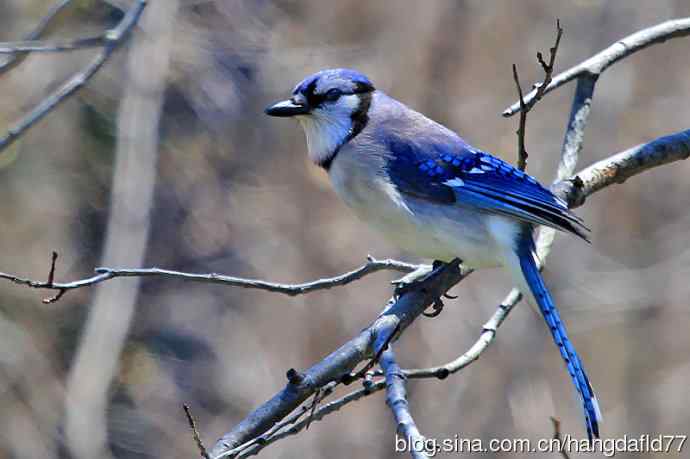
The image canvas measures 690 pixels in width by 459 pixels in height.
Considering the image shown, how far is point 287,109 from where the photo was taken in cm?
362

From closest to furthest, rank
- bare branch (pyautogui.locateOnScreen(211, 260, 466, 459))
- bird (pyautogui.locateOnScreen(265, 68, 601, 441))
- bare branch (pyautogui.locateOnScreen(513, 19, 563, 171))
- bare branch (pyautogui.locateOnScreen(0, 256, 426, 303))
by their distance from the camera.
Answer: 1. bare branch (pyautogui.locateOnScreen(211, 260, 466, 459))
2. bare branch (pyautogui.locateOnScreen(0, 256, 426, 303))
3. bare branch (pyautogui.locateOnScreen(513, 19, 563, 171))
4. bird (pyautogui.locateOnScreen(265, 68, 601, 441))

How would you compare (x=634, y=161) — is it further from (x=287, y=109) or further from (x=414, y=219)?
(x=287, y=109)

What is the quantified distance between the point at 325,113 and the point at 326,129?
0.07 meters

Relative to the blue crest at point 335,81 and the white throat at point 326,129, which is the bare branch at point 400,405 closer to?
the white throat at point 326,129

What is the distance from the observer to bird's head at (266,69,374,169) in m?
3.66

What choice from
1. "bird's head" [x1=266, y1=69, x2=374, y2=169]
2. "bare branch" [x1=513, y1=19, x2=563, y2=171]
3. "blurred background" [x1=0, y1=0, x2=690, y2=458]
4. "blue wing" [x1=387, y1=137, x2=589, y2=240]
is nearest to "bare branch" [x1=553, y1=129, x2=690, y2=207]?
"blue wing" [x1=387, y1=137, x2=589, y2=240]

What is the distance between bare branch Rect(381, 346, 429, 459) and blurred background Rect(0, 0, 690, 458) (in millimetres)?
3809

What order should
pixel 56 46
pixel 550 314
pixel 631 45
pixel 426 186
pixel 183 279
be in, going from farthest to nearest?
1. pixel 631 45
2. pixel 426 186
3. pixel 56 46
4. pixel 550 314
5. pixel 183 279

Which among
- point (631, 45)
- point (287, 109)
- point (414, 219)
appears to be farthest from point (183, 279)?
point (631, 45)

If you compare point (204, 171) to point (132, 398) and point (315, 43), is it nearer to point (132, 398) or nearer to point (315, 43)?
point (315, 43)

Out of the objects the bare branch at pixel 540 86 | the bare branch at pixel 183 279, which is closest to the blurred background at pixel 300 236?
the bare branch at pixel 183 279

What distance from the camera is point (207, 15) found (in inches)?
260

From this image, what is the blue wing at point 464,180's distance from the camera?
10.9ft

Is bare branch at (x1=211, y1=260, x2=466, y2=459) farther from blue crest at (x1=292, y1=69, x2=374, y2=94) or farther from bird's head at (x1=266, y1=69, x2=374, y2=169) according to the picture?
blue crest at (x1=292, y1=69, x2=374, y2=94)
